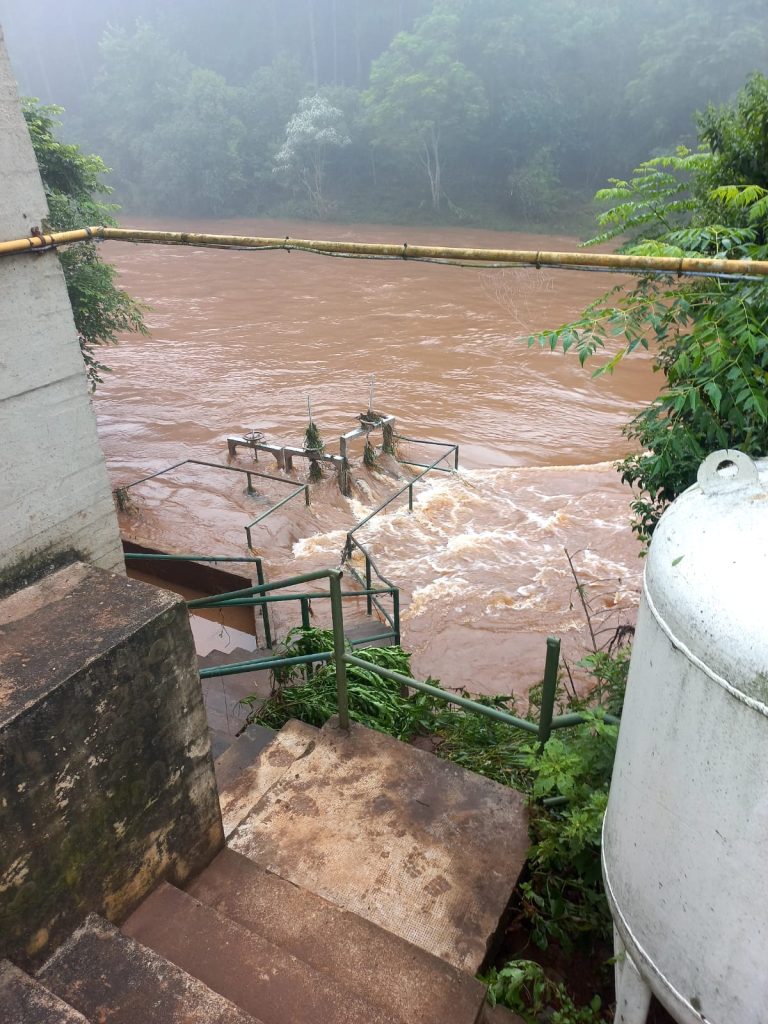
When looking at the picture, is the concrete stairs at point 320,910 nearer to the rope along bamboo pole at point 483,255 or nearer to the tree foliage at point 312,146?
the rope along bamboo pole at point 483,255

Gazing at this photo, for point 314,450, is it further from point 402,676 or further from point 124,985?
point 124,985

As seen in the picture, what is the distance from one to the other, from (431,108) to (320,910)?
4268 cm

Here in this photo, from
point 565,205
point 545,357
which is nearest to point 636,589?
point 545,357

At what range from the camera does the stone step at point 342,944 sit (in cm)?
261

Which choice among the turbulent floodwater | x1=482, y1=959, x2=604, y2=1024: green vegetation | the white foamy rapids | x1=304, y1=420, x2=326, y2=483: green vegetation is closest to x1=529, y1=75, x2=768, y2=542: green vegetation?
x1=482, y1=959, x2=604, y2=1024: green vegetation

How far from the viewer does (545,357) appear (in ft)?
68.6

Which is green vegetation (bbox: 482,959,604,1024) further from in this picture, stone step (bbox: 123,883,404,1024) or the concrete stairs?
stone step (bbox: 123,883,404,1024)

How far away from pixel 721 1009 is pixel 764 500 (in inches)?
61.3

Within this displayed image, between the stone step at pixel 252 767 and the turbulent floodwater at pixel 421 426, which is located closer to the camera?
the stone step at pixel 252 767

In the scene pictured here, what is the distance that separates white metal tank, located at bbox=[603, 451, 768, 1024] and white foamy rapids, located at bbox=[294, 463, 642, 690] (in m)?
6.85

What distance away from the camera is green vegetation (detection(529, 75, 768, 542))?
11.9ft

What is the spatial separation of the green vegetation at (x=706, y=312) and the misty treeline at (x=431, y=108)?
103 feet

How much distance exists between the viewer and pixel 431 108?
3838 cm

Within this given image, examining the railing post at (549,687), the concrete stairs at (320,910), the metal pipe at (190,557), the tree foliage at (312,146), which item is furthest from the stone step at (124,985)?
the tree foliage at (312,146)
